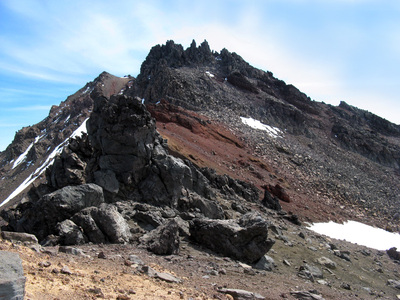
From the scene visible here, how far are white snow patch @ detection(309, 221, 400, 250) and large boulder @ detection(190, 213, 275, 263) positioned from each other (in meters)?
17.6

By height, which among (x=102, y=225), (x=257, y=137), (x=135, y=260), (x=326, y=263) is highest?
(x=257, y=137)

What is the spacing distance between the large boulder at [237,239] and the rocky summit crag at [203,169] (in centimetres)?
4

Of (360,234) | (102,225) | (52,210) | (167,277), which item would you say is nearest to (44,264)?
(167,277)

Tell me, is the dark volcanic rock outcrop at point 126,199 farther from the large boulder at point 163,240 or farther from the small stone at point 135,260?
the small stone at point 135,260

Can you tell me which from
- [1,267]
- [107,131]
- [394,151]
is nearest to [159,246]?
[1,267]

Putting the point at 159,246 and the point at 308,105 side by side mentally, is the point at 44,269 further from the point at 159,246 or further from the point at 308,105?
the point at 308,105

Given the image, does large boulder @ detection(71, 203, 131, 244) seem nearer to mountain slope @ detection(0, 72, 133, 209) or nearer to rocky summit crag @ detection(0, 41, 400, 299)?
rocky summit crag @ detection(0, 41, 400, 299)

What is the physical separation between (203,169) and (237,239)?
1394 centimetres

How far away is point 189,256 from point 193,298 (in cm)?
405

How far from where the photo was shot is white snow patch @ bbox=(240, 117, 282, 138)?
200 feet

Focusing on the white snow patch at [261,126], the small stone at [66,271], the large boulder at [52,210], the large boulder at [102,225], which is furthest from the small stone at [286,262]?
the white snow patch at [261,126]

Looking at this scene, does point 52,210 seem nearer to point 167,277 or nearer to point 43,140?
point 167,277

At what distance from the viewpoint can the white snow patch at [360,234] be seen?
29.9 metres

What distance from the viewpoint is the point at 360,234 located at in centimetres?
3278
